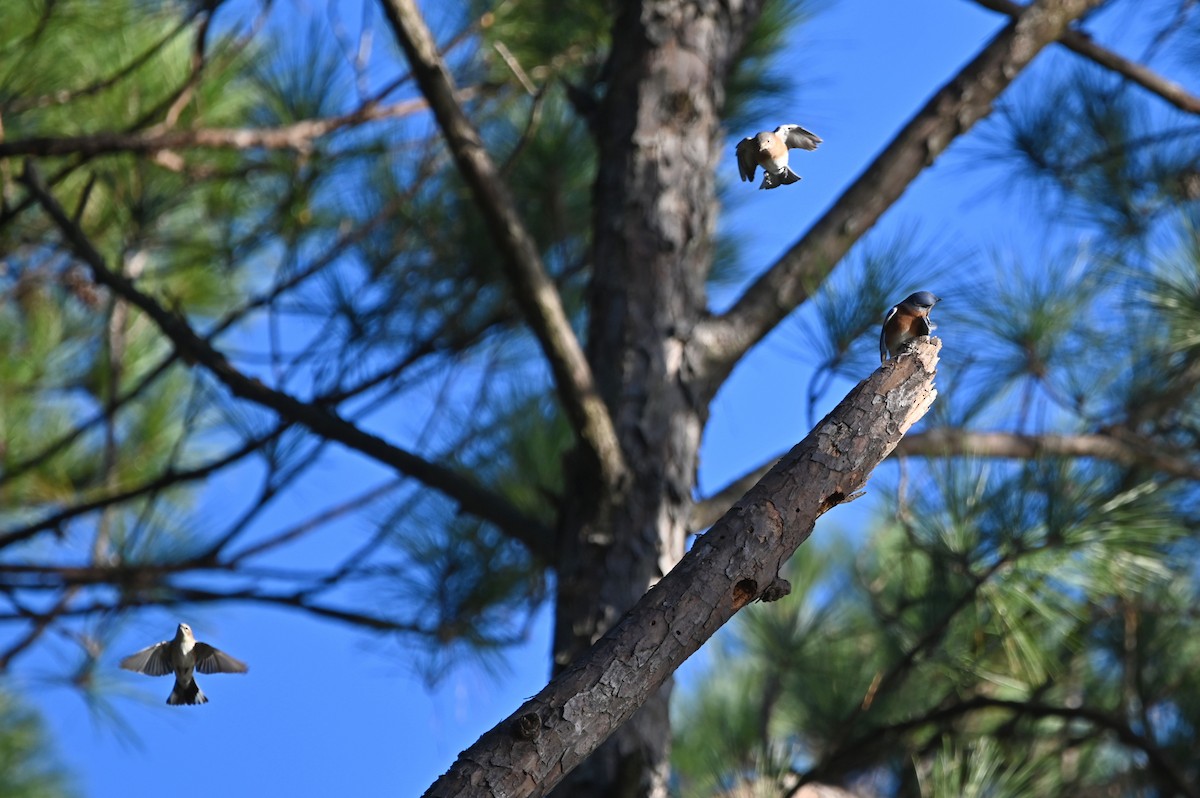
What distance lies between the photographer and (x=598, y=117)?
2.01m

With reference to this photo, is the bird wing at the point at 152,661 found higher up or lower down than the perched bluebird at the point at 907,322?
higher up

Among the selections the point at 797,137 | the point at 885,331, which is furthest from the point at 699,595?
the point at 797,137

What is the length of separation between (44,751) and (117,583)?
6.15 ft

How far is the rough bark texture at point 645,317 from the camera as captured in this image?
1666mm

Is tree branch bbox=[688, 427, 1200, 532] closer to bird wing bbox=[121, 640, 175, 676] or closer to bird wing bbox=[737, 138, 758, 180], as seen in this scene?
bird wing bbox=[737, 138, 758, 180]

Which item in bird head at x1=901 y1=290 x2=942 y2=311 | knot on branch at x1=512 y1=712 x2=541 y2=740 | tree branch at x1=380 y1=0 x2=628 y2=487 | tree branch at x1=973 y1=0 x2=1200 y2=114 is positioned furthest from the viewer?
tree branch at x1=973 y1=0 x2=1200 y2=114

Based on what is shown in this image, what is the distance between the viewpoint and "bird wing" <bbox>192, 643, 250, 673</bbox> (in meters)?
1.19

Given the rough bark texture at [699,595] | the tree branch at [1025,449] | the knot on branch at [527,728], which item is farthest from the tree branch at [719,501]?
the knot on branch at [527,728]

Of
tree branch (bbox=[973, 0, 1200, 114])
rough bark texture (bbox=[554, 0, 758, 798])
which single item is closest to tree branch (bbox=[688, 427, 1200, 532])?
rough bark texture (bbox=[554, 0, 758, 798])

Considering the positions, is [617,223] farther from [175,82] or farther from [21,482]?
[21,482]

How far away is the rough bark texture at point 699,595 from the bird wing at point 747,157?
230 millimetres

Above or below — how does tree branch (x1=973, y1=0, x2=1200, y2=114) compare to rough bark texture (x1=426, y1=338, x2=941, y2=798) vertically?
above

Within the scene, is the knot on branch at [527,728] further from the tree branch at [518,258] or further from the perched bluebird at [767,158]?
the tree branch at [518,258]

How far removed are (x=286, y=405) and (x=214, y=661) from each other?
0.58m
